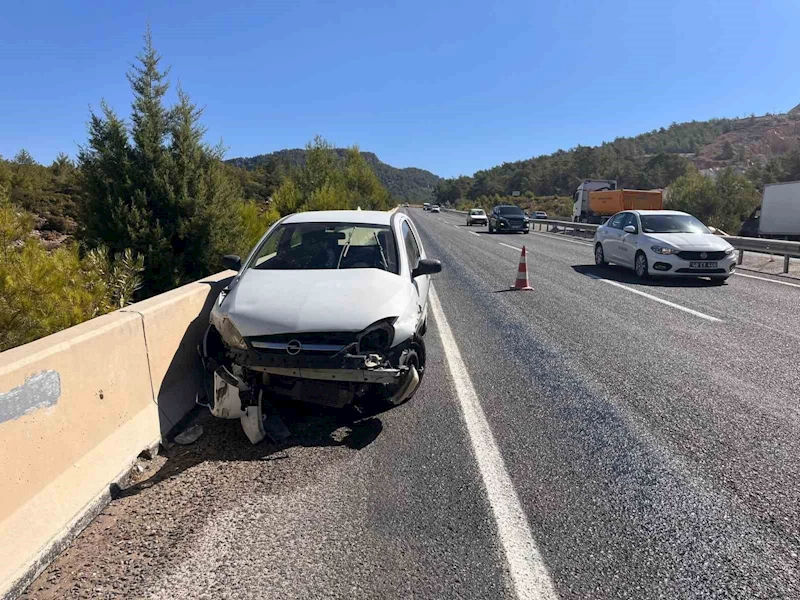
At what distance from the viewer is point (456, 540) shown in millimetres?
3070

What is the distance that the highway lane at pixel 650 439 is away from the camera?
2.87 metres

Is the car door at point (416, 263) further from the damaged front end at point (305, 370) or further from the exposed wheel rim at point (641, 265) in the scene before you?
the exposed wheel rim at point (641, 265)

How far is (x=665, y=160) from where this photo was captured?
328 ft

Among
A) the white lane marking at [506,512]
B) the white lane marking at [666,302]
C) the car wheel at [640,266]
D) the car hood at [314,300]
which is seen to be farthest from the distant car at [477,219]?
the car hood at [314,300]

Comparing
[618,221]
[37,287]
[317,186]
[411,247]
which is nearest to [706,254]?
[618,221]

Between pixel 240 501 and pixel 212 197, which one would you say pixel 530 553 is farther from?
pixel 212 197

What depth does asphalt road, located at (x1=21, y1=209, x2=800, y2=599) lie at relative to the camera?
9.04ft

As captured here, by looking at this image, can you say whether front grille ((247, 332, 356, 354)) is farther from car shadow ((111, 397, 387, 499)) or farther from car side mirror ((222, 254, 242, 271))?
car side mirror ((222, 254, 242, 271))

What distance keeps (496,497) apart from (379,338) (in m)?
1.49

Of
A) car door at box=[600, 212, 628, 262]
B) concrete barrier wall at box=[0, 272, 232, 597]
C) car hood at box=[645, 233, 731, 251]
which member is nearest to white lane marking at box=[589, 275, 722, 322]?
car hood at box=[645, 233, 731, 251]

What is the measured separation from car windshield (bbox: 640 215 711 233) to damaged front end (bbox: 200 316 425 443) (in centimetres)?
1095

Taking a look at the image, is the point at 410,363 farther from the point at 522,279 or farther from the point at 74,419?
the point at 522,279

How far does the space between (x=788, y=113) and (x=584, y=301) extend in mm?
191967

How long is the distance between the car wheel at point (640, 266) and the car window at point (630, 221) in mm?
857
